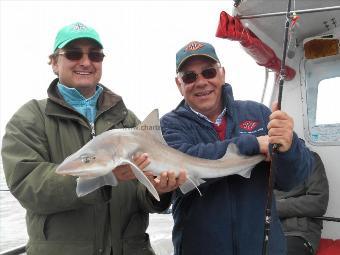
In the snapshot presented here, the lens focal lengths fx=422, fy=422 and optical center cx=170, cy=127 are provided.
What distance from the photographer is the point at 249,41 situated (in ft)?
17.9

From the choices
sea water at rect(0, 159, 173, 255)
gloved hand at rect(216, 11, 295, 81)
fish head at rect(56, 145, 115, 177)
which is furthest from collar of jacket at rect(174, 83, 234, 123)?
sea water at rect(0, 159, 173, 255)

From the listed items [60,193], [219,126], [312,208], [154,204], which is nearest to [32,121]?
[60,193]

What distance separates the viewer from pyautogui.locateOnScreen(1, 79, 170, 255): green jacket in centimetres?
282

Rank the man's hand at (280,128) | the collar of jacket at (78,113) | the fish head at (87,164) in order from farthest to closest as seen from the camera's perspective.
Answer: the collar of jacket at (78,113)
the man's hand at (280,128)
the fish head at (87,164)

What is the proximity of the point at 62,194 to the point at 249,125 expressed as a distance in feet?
5.24

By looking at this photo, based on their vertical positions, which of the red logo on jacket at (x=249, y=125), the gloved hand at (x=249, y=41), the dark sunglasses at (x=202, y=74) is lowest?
the red logo on jacket at (x=249, y=125)

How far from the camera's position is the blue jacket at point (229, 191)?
3.18 m

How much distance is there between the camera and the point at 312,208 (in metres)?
5.73

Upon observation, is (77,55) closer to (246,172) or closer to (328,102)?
(246,172)

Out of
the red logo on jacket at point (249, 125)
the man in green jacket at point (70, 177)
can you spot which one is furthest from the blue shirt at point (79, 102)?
the red logo on jacket at point (249, 125)

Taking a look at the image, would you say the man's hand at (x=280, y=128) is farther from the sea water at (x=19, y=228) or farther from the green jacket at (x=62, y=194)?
the sea water at (x=19, y=228)

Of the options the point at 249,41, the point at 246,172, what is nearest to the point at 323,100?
the point at 249,41

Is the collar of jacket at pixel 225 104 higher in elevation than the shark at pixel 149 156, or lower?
higher

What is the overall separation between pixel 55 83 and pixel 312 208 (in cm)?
397
